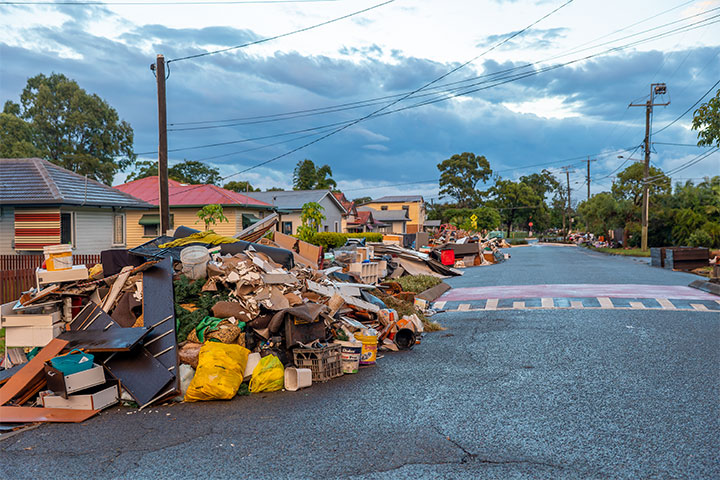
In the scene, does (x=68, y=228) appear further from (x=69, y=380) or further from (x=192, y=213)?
(x=69, y=380)

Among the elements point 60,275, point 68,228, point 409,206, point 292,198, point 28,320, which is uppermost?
point 409,206

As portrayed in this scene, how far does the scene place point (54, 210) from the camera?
19.2m

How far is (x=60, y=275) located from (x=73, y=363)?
2.14 m

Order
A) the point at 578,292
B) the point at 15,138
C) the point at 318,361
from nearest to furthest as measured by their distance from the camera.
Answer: the point at 318,361 → the point at 578,292 → the point at 15,138

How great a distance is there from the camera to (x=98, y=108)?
180 feet

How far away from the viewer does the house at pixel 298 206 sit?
3956 cm

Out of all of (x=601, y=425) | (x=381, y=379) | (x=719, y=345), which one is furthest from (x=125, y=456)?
(x=719, y=345)

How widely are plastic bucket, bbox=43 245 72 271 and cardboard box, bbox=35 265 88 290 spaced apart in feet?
0.46

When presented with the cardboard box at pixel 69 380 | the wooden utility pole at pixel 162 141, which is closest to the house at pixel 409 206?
the wooden utility pole at pixel 162 141

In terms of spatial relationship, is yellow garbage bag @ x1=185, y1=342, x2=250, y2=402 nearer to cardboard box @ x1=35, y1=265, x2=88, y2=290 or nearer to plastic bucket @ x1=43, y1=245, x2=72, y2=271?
cardboard box @ x1=35, y1=265, x2=88, y2=290

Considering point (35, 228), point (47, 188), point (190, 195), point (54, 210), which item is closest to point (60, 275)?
point (54, 210)

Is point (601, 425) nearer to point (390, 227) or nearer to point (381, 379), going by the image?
point (381, 379)

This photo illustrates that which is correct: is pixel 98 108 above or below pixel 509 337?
above

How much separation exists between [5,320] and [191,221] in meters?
25.5
